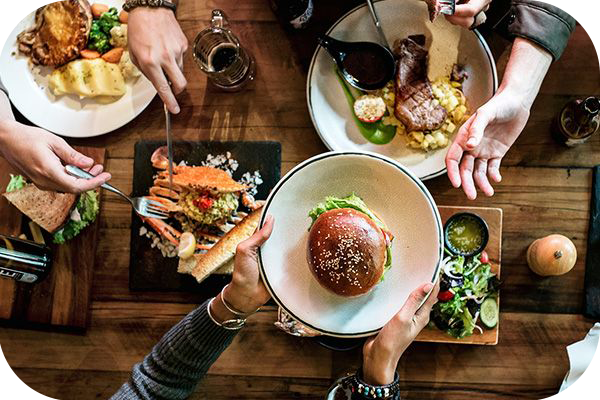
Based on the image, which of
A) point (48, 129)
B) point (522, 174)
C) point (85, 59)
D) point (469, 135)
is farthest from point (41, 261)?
point (522, 174)

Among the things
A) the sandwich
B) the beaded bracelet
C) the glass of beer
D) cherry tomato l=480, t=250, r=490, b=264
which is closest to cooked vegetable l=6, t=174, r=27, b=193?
the sandwich

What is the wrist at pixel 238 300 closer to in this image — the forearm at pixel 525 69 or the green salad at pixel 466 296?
the green salad at pixel 466 296

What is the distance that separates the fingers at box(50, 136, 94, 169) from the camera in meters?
2.08

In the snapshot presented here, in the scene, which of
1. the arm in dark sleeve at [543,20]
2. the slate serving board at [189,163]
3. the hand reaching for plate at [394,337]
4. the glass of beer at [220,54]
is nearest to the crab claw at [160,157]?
the slate serving board at [189,163]

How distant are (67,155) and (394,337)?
141cm

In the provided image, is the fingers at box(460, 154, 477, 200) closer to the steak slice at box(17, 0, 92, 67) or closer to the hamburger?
the hamburger

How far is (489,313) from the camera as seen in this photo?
2201 millimetres

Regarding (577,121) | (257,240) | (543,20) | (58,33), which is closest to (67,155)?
(58,33)

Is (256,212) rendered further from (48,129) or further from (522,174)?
(522,174)

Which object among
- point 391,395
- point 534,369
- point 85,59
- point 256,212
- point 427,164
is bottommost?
point 534,369

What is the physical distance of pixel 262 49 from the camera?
7.78 ft

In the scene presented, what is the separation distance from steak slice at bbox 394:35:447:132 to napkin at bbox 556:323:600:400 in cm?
106

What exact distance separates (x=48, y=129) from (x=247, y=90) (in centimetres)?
88

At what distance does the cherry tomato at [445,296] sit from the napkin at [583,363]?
536 millimetres
